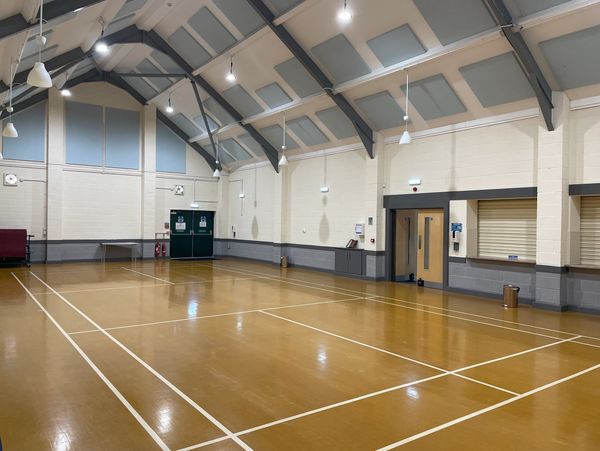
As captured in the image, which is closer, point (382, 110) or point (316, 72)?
point (316, 72)

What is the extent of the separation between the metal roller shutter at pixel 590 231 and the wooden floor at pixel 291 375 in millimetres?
1235

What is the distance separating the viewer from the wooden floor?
→ 363 centimetres

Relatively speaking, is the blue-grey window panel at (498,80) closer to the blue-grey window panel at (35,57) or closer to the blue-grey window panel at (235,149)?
the blue-grey window panel at (35,57)

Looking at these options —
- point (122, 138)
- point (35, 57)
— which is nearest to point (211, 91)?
point (122, 138)

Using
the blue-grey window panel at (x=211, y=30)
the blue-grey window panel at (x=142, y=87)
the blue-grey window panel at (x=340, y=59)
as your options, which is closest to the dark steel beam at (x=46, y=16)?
the blue-grey window panel at (x=211, y=30)

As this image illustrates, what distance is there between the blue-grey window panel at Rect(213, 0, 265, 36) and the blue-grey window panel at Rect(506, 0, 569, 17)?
19.1 feet

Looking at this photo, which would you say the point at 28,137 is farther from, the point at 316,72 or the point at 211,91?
the point at 316,72

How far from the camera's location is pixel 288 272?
602 inches

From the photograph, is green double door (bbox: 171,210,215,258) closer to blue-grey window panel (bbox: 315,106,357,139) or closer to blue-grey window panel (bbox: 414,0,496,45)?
blue-grey window panel (bbox: 315,106,357,139)

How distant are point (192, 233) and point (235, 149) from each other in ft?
14.0

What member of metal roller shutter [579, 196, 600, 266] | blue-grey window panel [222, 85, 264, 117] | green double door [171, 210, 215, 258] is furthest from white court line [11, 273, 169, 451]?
green double door [171, 210, 215, 258]

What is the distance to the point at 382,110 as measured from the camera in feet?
39.8

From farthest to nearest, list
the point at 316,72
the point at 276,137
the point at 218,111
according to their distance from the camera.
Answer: the point at 218,111
the point at 276,137
the point at 316,72

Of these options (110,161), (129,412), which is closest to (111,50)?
(110,161)
